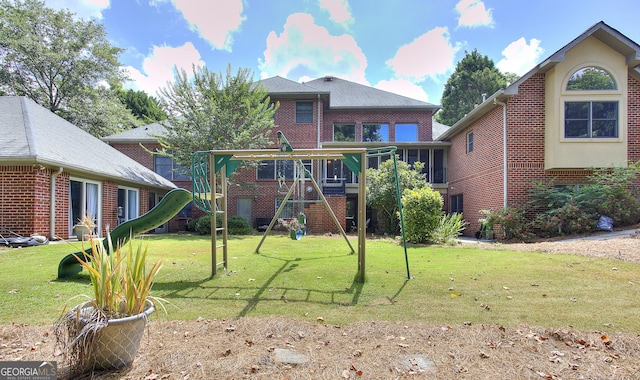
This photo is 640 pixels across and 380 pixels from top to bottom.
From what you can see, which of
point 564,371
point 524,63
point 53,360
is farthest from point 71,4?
point 524,63

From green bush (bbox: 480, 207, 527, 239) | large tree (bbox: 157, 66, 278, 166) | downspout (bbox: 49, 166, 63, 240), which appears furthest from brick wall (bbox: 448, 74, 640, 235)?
downspout (bbox: 49, 166, 63, 240)

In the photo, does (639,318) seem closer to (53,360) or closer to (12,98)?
(53,360)

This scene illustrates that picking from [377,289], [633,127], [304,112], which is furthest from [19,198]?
[633,127]

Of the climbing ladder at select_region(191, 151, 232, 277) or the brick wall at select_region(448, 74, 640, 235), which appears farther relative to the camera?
the brick wall at select_region(448, 74, 640, 235)

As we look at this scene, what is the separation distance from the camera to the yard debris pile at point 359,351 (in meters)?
2.92

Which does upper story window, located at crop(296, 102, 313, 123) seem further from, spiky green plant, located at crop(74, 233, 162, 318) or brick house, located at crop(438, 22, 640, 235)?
spiky green plant, located at crop(74, 233, 162, 318)

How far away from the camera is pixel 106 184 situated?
44.1ft

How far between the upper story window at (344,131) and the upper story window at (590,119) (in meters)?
11.8

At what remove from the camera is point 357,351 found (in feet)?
10.9

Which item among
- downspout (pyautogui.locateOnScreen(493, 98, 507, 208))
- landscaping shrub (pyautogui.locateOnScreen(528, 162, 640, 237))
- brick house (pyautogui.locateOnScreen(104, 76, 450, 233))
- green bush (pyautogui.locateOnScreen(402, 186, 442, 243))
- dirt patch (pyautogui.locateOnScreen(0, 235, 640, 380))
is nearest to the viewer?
dirt patch (pyautogui.locateOnScreen(0, 235, 640, 380))

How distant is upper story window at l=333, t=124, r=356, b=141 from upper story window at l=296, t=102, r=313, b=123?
9.61 ft

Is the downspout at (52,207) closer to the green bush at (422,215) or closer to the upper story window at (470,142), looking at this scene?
the green bush at (422,215)

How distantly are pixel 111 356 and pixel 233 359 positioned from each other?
3.30 ft

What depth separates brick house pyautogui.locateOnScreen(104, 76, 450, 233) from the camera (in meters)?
19.8
